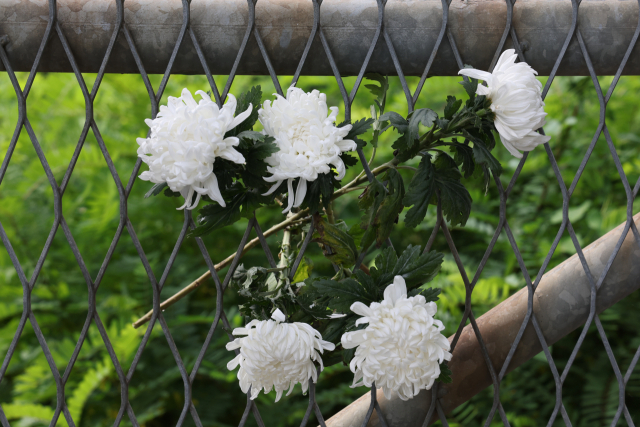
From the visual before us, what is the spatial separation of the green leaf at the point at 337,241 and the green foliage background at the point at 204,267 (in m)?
0.95

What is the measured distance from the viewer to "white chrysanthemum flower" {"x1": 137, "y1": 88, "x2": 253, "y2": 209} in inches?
20.1

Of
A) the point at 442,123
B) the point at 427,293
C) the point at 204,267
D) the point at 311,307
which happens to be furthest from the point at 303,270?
the point at 204,267

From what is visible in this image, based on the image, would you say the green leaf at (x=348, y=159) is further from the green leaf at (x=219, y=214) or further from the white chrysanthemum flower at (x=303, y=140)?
the green leaf at (x=219, y=214)

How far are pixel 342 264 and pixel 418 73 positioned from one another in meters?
0.32

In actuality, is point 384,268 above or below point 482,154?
below

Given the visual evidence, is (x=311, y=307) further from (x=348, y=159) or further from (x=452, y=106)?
(x=452, y=106)

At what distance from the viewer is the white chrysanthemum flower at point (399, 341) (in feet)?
1.78

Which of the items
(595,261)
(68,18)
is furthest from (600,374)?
(68,18)

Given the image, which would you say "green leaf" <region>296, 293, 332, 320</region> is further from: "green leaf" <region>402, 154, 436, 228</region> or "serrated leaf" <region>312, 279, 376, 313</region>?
"green leaf" <region>402, 154, 436, 228</region>

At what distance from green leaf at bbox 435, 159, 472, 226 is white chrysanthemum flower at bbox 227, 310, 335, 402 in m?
0.25

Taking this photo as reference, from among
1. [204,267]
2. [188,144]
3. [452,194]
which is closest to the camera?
[188,144]

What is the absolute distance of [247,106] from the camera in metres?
0.59

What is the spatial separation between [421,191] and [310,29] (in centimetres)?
29

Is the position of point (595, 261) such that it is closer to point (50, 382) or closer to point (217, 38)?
point (217, 38)
